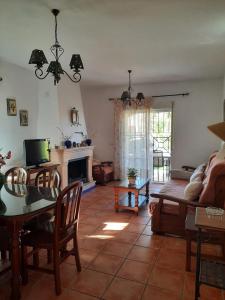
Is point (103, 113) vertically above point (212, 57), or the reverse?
point (212, 57)

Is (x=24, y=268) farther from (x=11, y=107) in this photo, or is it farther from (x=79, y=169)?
(x=79, y=169)

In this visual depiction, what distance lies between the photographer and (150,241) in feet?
9.61

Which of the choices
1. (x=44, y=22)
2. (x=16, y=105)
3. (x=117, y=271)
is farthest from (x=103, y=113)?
(x=117, y=271)

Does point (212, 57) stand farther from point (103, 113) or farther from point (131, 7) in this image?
point (103, 113)

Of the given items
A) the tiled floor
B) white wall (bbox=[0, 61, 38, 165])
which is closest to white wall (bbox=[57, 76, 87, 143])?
white wall (bbox=[0, 61, 38, 165])

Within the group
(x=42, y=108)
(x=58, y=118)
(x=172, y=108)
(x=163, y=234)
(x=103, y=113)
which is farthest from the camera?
(x=103, y=113)

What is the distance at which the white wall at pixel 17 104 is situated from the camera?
3.85 metres

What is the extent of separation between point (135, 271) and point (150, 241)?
0.70 m

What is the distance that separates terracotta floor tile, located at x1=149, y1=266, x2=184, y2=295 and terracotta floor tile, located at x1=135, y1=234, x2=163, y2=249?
0.50 metres

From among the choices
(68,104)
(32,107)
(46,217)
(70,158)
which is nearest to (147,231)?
(46,217)

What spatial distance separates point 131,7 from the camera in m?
Answer: 2.25

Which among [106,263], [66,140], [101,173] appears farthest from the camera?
[101,173]

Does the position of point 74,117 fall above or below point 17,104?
below

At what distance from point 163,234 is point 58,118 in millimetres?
3206
